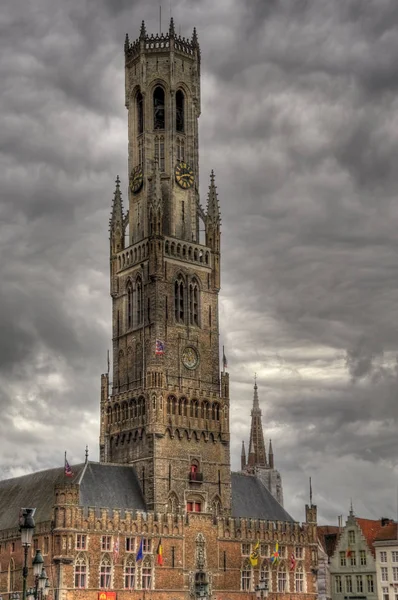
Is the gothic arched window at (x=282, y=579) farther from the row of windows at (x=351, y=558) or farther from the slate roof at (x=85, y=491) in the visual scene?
the slate roof at (x=85, y=491)

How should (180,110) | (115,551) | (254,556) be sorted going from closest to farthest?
(115,551) < (254,556) < (180,110)

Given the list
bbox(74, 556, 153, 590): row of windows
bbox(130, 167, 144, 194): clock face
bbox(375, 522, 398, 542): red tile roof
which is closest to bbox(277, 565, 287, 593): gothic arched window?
bbox(375, 522, 398, 542): red tile roof

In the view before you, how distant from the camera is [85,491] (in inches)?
4112

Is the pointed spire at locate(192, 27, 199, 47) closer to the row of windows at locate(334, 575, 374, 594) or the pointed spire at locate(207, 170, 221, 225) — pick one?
the pointed spire at locate(207, 170, 221, 225)

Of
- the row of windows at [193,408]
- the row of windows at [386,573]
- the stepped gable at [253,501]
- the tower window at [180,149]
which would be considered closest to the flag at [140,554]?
the row of windows at [193,408]

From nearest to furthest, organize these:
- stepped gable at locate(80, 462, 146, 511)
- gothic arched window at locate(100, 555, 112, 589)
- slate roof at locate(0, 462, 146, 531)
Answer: gothic arched window at locate(100, 555, 112, 589), stepped gable at locate(80, 462, 146, 511), slate roof at locate(0, 462, 146, 531)

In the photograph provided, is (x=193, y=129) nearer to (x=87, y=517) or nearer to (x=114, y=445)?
(x=114, y=445)

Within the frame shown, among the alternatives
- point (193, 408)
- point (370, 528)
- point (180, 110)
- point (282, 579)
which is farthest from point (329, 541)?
point (180, 110)

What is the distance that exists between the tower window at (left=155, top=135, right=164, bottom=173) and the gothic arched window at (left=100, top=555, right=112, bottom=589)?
48.6 metres

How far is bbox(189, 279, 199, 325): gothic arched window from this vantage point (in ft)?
390

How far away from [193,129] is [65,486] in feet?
167

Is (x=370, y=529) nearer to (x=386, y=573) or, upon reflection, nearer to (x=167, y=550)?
(x=386, y=573)

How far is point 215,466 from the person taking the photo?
376ft

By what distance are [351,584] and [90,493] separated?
40.5 meters
